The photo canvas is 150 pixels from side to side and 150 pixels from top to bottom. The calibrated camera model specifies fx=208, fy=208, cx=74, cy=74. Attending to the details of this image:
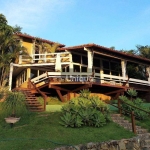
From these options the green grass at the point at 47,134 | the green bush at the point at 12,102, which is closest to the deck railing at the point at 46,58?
the green bush at the point at 12,102

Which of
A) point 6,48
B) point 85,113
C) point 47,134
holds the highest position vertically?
point 6,48

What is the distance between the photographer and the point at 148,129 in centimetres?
980

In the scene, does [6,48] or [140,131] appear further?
[6,48]

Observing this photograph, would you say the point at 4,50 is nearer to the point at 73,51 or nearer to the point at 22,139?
the point at 73,51

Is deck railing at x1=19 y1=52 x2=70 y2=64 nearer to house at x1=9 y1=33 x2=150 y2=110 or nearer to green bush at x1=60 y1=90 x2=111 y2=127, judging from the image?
house at x1=9 y1=33 x2=150 y2=110

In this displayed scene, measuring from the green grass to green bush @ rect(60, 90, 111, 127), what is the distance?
1.00ft

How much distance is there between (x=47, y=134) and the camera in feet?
25.3

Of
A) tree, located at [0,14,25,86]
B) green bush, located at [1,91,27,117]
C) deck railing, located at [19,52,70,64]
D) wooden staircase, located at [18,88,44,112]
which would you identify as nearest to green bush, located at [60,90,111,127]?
green bush, located at [1,91,27,117]

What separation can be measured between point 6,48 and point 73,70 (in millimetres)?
6375

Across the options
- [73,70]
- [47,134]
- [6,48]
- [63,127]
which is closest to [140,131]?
[63,127]

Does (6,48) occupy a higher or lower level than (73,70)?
higher

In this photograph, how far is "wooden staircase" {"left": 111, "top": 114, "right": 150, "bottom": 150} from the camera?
8.37 meters

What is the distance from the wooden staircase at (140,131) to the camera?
27.5 ft

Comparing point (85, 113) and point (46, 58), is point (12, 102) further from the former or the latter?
point (46, 58)
